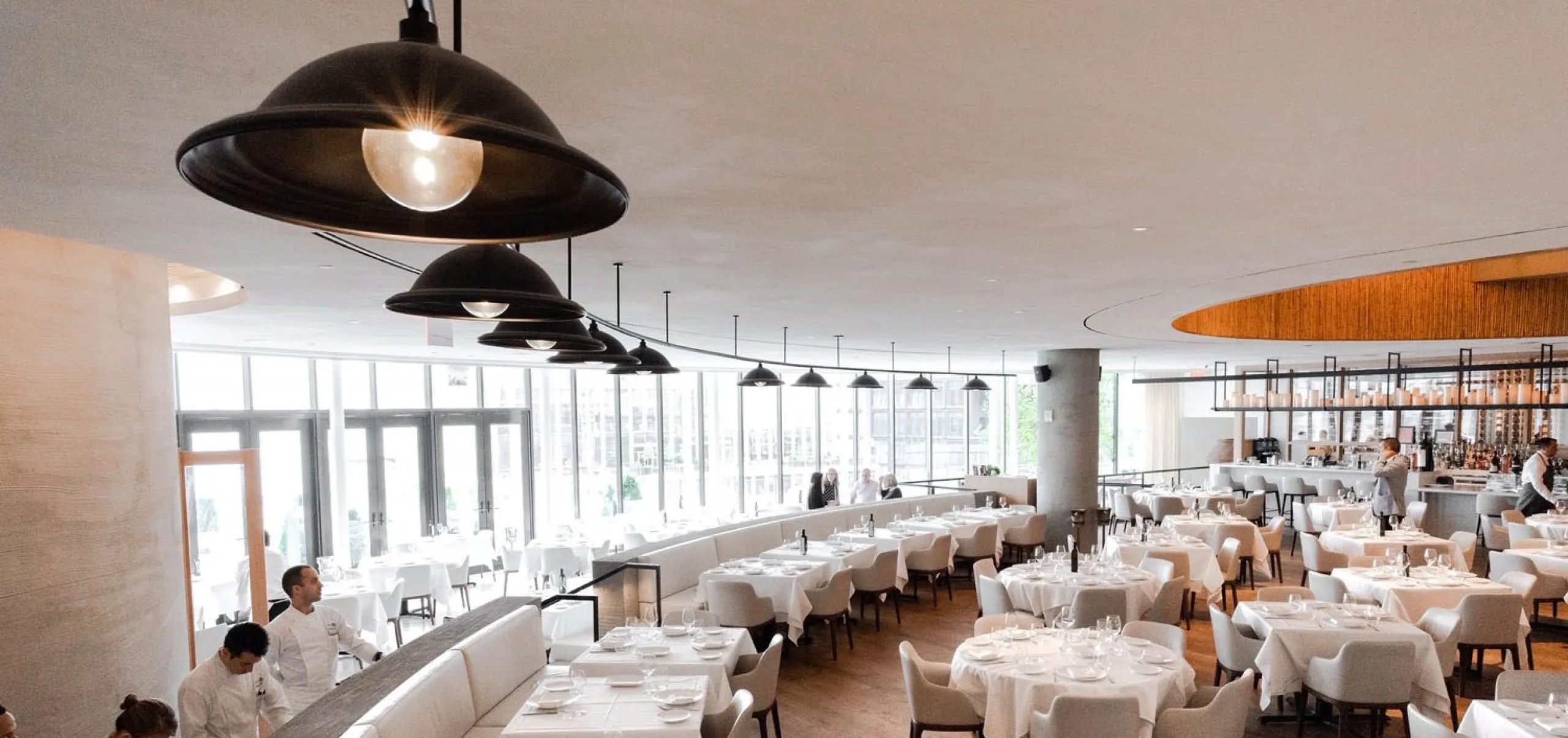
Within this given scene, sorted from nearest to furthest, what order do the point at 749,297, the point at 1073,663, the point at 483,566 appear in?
the point at 1073,663 → the point at 749,297 → the point at 483,566

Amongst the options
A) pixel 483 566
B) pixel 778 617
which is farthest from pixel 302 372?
pixel 778 617

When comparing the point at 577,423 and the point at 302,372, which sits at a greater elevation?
the point at 302,372

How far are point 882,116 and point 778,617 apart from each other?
6.03m

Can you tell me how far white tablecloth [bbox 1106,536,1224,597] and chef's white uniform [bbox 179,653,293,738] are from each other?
7.19 m

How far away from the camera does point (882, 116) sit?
8.45ft

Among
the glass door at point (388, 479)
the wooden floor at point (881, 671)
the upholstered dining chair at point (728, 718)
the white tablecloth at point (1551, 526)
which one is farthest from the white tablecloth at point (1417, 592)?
the glass door at point (388, 479)

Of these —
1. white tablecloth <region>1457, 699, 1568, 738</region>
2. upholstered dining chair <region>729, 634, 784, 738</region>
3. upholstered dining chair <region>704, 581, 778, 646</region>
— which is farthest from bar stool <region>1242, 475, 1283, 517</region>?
upholstered dining chair <region>729, 634, 784, 738</region>

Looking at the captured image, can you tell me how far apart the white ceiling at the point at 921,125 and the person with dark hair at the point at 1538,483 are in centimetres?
773

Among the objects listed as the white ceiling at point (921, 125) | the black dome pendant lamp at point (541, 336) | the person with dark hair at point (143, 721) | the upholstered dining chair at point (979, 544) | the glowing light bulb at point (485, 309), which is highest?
the white ceiling at point (921, 125)

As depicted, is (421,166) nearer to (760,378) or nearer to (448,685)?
(448,685)

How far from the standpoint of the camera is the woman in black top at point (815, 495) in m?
13.0

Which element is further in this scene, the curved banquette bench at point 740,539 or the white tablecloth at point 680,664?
the curved banquette bench at point 740,539

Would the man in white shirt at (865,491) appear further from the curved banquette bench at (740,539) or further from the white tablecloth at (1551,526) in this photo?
the white tablecloth at (1551,526)

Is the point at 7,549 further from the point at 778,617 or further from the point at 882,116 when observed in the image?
the point at 778,617
